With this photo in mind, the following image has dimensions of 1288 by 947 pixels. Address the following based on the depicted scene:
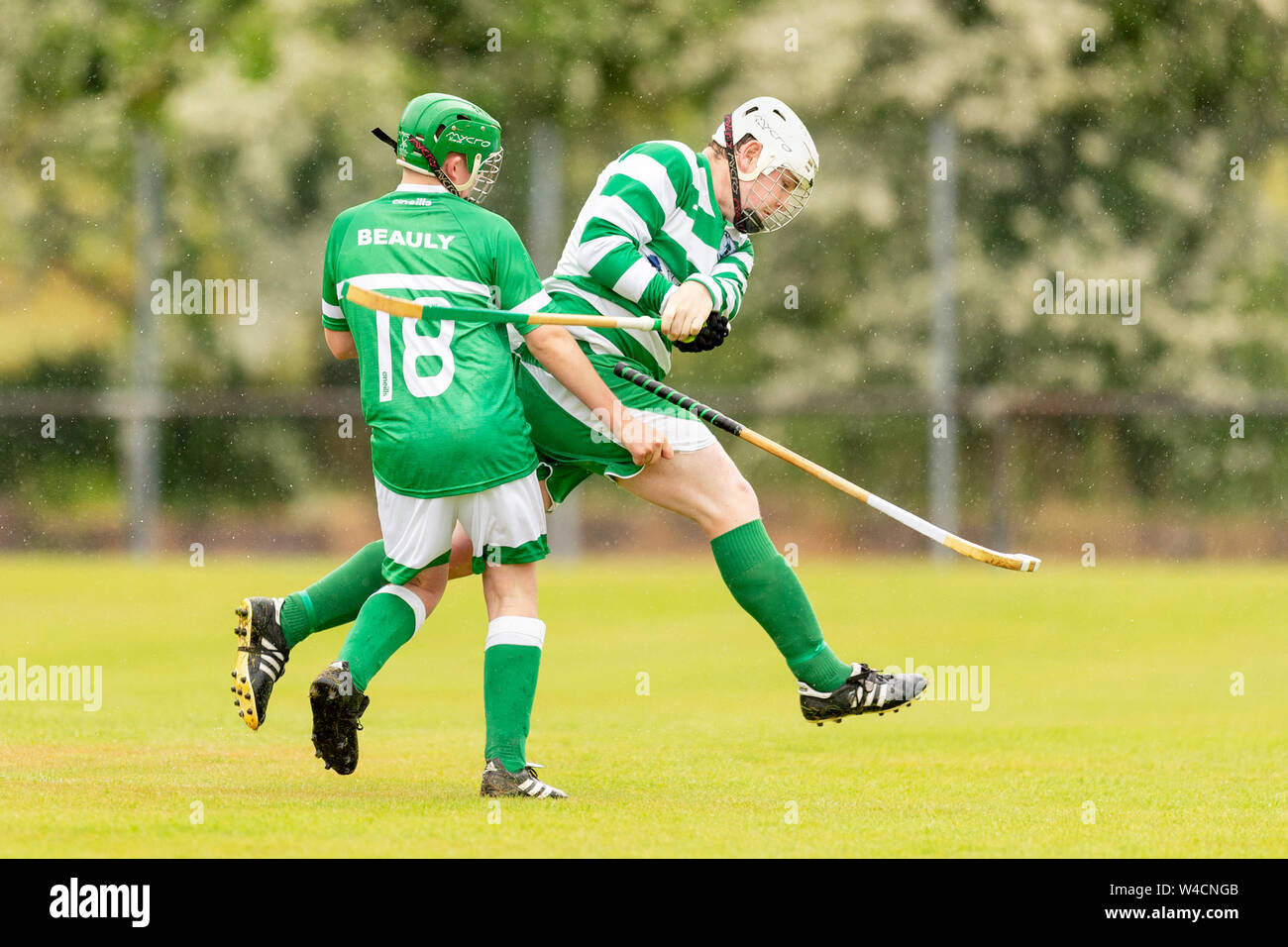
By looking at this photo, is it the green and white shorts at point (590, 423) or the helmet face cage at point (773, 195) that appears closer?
the green and white shorts at point (590, 423)

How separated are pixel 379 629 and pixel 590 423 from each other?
0.85 metres

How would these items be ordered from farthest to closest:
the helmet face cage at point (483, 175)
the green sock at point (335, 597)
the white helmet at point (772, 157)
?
the white helmet at point (772, 157) < the green sock at point (335, 597) < the helmet face cage at point (483, 175)

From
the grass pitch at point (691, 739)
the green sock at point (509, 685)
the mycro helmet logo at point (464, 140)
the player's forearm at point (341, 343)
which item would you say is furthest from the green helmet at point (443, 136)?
the grass pitch at point (691, 739)

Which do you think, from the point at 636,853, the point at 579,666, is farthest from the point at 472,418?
the point at 579,666

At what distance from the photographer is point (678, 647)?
995cm

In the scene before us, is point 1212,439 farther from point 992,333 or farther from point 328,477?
point 328,477

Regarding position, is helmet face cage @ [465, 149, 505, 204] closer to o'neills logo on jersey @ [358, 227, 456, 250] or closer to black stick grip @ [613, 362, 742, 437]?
o'neills logo on jersey @ [358, 227, 456, 250]

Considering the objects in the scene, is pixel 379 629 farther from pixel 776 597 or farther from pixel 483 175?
pixel 483 175

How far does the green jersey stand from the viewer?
4.96 metres

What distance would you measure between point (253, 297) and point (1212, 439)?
7.82m

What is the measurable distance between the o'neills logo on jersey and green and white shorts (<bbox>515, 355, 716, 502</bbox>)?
22.6 inches

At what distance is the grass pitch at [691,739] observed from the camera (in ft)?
14.8

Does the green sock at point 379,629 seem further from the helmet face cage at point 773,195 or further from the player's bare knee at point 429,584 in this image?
the helmet face cage at point 773,195

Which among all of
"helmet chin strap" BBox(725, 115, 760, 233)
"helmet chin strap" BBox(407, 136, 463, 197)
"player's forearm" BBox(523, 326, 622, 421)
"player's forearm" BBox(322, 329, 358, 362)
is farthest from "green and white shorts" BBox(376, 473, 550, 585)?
"helmet chin strap" BBox(725, 115, 760, 233)
